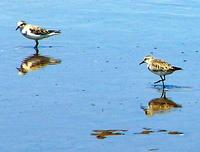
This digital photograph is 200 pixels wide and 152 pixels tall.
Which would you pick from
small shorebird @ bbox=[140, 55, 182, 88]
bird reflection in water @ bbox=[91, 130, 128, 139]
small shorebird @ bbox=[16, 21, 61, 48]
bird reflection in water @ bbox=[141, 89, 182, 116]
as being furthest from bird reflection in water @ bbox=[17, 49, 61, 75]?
bird reflection in water @ bbox=[91, 130, 128, 139]

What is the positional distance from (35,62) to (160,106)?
15.2 ft

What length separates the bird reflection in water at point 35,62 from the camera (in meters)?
17.3

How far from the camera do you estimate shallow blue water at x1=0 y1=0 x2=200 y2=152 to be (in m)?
12.4

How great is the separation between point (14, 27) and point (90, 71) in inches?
221

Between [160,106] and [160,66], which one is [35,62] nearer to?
[160,66]

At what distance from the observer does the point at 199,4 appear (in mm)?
25969

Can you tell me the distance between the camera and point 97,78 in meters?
16.4

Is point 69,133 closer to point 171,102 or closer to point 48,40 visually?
point 171,102

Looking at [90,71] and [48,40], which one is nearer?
[90,71]

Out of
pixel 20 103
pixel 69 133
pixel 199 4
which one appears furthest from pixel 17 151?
pixel 199 4

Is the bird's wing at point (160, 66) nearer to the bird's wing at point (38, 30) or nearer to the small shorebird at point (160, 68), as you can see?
the small shorebird at point (160, 68)

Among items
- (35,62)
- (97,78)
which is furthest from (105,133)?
(35,62)

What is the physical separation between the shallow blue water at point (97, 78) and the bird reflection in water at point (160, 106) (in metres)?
0.15

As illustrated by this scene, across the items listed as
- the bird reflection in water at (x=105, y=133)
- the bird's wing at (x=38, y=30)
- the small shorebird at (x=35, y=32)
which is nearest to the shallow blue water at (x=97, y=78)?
the bird reflection in water at (x=105, y=133)
